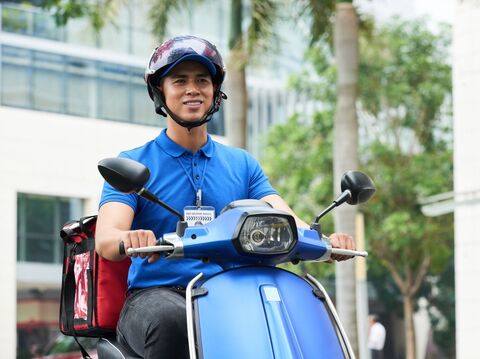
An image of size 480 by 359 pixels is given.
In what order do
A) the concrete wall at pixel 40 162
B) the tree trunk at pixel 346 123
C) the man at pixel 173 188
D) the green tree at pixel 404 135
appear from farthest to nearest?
1. the green tree at pixel 404 135
2. the concrete wall at pixel 40 162
3. the tree trunk at pixel 346 123
4. the man at pixel 173 188

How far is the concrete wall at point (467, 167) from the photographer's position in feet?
75.0

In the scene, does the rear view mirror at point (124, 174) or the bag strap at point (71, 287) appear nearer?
the rear view mirror at point (124, 174)

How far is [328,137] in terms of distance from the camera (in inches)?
1212

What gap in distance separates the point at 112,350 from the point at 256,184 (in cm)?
87

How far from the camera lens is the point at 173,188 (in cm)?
437

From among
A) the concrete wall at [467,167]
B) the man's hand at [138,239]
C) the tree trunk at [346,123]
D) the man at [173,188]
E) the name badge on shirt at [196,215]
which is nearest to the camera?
the man's hand at [138,239]

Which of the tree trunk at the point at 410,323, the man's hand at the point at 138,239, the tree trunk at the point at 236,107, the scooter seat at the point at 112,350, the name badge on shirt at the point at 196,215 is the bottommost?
the tree trunk at the point at 410,323

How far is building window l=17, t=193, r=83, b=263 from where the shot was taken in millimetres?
31547

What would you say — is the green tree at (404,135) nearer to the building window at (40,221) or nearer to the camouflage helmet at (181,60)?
the building window at (40,221)

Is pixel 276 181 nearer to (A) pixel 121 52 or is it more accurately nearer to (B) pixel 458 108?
(A) pixel 121 52

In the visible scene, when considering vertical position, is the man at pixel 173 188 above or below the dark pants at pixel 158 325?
above

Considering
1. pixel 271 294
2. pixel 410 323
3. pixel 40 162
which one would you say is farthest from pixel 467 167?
pixel 271 294

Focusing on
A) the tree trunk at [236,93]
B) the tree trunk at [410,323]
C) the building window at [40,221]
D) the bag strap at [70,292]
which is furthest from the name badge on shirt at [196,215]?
the tree trunk at [410,323]

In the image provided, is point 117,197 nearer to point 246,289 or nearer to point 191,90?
point 191,90
